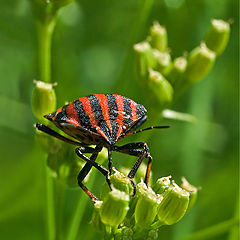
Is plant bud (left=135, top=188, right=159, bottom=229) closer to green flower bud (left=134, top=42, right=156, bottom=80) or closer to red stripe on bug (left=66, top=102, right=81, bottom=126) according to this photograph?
red stripe on bug (left=66, top=102, right=81, bottom=126)

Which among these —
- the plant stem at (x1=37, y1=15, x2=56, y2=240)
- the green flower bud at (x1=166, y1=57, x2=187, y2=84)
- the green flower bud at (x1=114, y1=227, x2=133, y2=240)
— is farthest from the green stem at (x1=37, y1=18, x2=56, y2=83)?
the green flower bud at (x1=114, y1=227, x2=133, y2=240)

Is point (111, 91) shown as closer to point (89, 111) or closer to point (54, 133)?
point (54, 133)

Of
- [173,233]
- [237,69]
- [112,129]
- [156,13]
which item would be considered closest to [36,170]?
[173,233]

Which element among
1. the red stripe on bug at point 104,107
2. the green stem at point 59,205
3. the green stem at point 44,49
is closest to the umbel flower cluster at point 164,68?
the green stem at point 44,49

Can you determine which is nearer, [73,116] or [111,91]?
[73,116]

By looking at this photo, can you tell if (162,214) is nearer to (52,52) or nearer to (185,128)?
(185,128)

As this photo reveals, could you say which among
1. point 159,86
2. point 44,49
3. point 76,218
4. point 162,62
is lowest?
point 76,218

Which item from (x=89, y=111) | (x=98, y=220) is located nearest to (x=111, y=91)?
(x=89, y=111)
